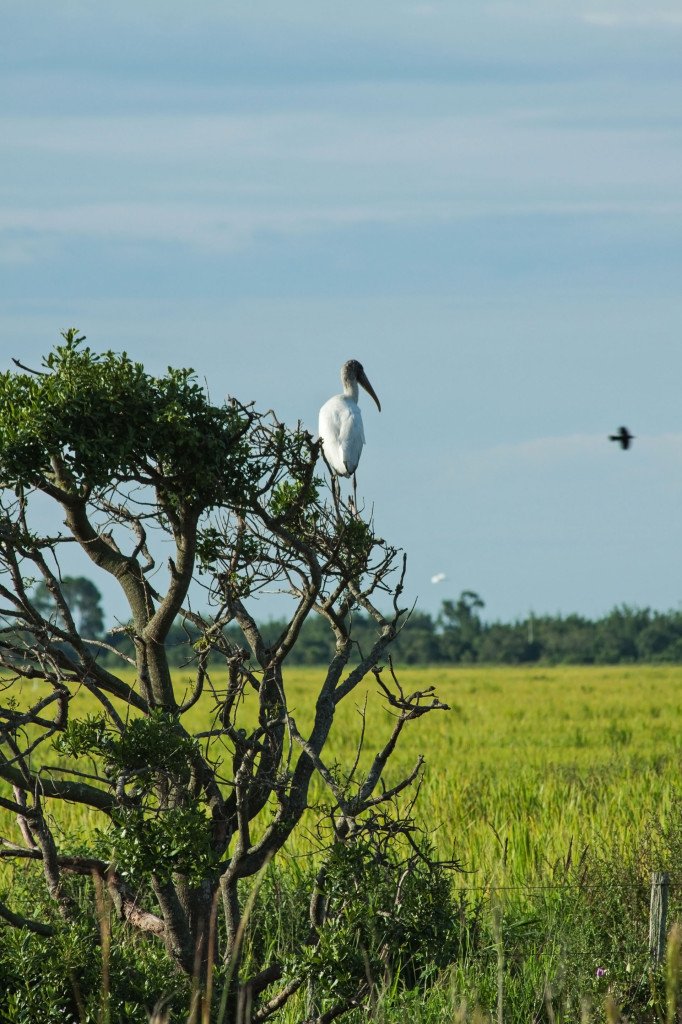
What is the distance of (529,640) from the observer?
Answer: 71125 mm

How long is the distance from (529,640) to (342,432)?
6449 cm

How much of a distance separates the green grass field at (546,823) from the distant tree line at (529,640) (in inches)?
1685

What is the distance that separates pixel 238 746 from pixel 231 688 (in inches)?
9.6

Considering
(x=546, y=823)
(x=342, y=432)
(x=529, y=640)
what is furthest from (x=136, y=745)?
(x=529, y=640)

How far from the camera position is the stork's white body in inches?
311

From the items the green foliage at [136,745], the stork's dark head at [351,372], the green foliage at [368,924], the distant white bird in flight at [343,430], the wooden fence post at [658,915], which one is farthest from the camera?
the stork's dark head at [351,372]

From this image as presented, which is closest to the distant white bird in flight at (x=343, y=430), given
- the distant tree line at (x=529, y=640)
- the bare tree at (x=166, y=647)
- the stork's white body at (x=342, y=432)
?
the stork's white body at (x=342, y=432)

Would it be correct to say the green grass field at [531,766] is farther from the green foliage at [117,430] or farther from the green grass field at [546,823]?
the green foliage at [117,430]

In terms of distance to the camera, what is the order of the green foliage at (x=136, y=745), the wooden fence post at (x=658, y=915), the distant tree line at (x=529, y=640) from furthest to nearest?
the distant tree line at (x=529, y=640), the wooden fence post at (x=658, y=915), the green foliage at (x=136, y=745)

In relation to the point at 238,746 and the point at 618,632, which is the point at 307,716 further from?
the point at 618,632

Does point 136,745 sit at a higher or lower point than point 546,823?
higher

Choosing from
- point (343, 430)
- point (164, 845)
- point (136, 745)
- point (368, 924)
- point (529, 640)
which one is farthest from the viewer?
point (529, 640)

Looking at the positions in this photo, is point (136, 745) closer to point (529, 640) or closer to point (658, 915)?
point (658, 915)

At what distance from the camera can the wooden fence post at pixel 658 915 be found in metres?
5.69
